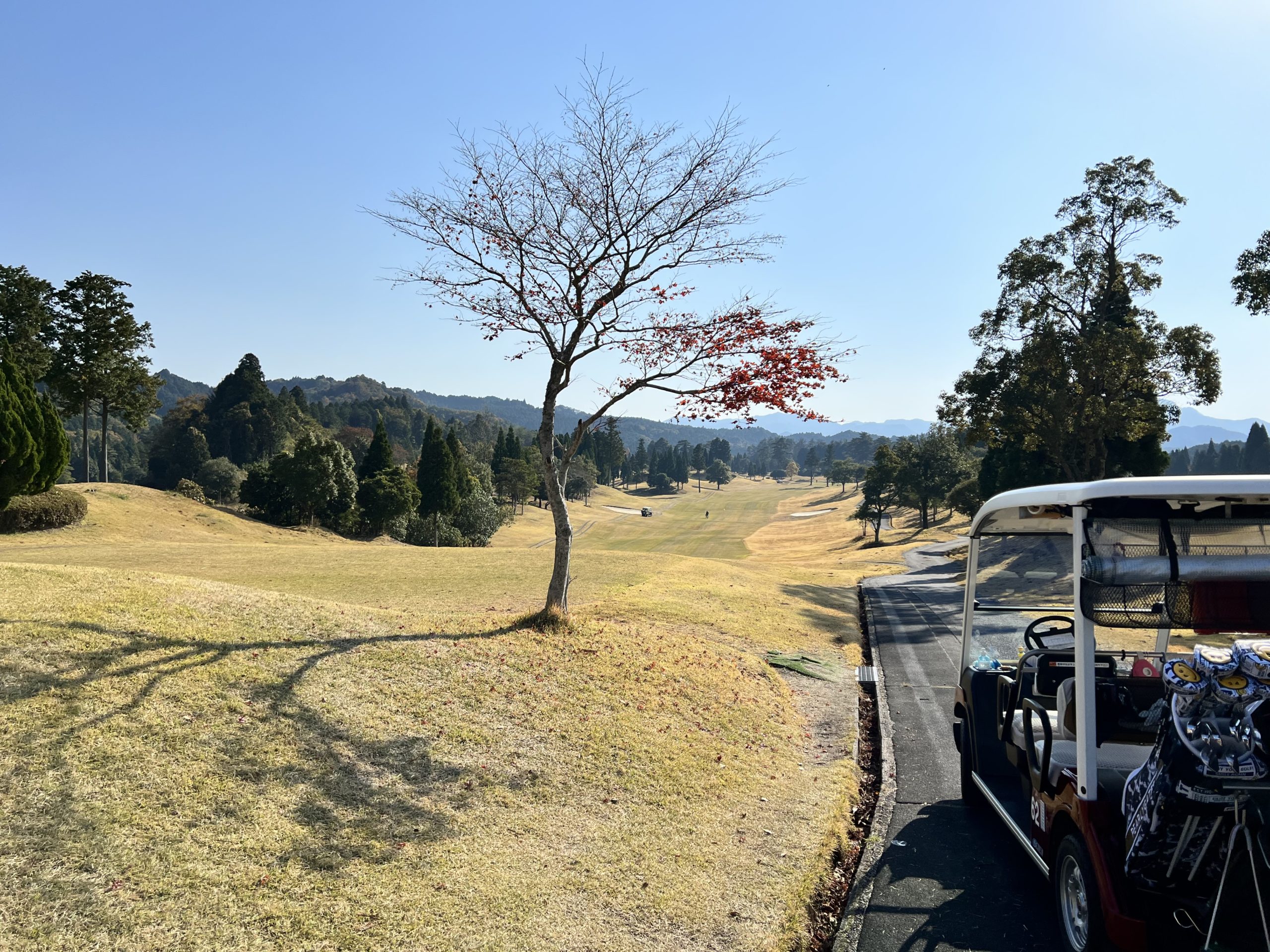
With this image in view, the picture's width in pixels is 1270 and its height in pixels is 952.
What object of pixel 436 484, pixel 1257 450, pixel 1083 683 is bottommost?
pixel 436 484

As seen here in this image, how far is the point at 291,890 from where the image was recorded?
16.9 feet

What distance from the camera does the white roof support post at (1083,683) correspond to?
180 inches

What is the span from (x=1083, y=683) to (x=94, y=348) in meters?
50.8

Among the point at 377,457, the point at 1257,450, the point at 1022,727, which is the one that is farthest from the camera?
the point at 1257,450

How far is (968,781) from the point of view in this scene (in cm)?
809

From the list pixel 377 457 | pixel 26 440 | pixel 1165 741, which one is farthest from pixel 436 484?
pixel 1165 741

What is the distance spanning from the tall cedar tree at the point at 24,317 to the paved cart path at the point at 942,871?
4511cm

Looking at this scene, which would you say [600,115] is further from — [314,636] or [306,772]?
[306,772]

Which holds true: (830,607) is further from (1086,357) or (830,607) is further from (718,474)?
(718,474)

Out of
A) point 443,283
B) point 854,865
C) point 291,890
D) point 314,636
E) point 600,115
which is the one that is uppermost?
point 600,115

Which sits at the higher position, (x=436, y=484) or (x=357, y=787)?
(x=436, y=484)

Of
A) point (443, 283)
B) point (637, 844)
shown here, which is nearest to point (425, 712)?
point (637, 844)

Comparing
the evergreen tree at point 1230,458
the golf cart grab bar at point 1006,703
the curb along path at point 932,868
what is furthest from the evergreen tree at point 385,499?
the evergreen tree at point 1230,458

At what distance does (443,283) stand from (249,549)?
59.7 feet
